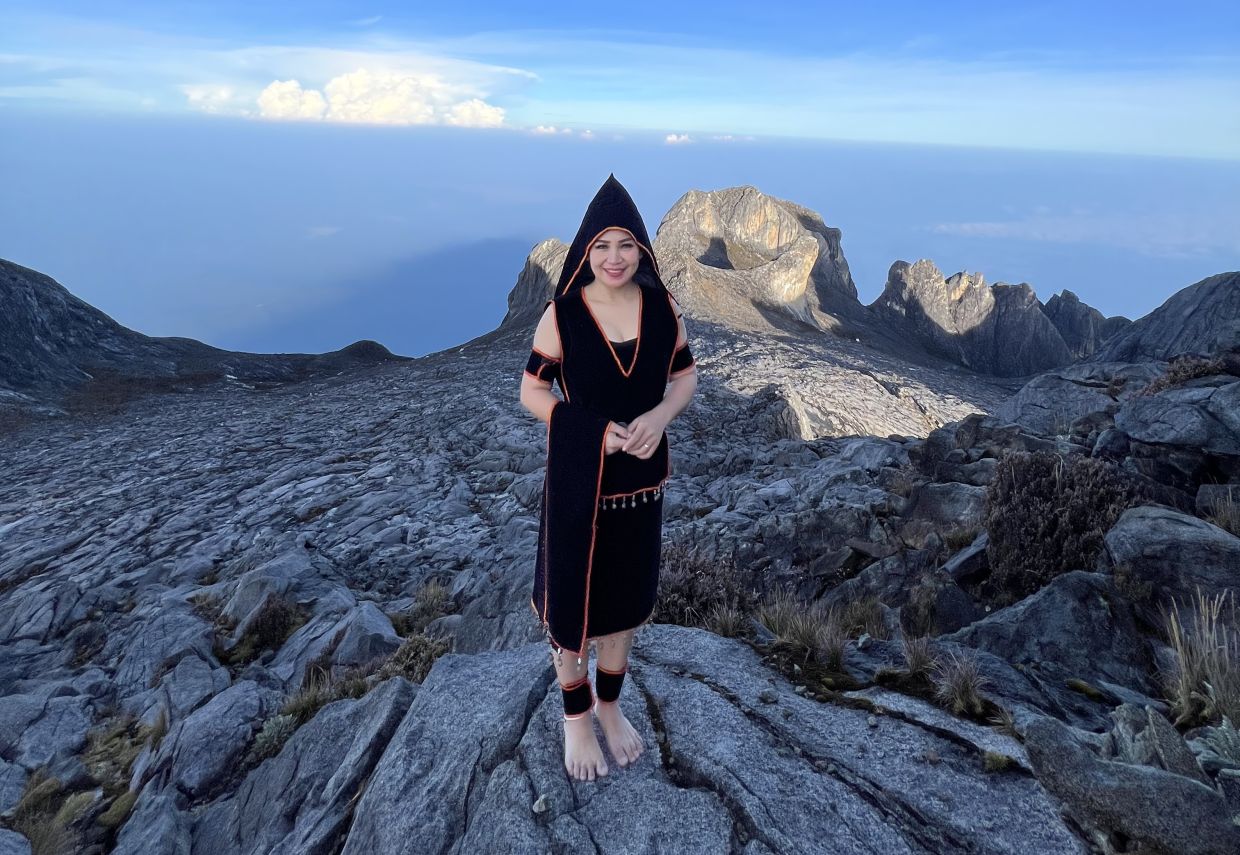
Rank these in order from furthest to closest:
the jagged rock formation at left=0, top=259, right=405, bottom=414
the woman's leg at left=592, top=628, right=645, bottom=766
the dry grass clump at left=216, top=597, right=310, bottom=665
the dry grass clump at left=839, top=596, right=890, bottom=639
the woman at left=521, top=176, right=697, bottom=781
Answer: the jagged rock formation at left=0, top=259, right=405, bottom=414 → the dry grass clump at left=216, top=597, right=310, bottom=665 → the dry grass clump at left=839, top=596, right=890, bottom=639 → the woman's leg at left=592, top=628, right=645, bottom=766 → the woman at left=521, top=176, right=697, bottom=781

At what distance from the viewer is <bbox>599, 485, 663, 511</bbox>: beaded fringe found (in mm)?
4145

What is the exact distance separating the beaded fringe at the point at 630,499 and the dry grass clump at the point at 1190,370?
996 centimetres

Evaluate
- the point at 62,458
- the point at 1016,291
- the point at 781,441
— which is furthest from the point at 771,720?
the point at 1016,291

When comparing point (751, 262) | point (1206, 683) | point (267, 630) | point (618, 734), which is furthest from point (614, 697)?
point (751, 262)

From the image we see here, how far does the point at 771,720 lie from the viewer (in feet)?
16.1

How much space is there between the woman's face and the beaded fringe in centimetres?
124

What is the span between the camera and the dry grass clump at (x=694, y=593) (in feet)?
23.6

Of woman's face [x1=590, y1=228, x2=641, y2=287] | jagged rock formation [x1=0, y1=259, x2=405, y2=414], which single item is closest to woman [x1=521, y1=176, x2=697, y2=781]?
woman's face [x1=590, y1=228, x2=641, y2=287]

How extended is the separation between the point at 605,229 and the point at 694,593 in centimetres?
450

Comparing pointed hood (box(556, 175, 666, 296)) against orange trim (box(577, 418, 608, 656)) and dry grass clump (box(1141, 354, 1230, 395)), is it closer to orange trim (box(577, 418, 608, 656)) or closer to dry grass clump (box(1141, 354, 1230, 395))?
orange trim (box(577, 418, 608, 656))

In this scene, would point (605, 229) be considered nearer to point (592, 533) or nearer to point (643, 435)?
point (643, 435)

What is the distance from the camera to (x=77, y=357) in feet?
108

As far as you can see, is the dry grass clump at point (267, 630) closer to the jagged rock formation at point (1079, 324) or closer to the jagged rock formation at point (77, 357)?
the jagged rock formation at point (77, 357)

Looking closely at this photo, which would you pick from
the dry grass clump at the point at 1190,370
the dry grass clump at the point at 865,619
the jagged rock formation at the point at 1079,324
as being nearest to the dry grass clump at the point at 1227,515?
the dry grass clump at the point at 865,619
